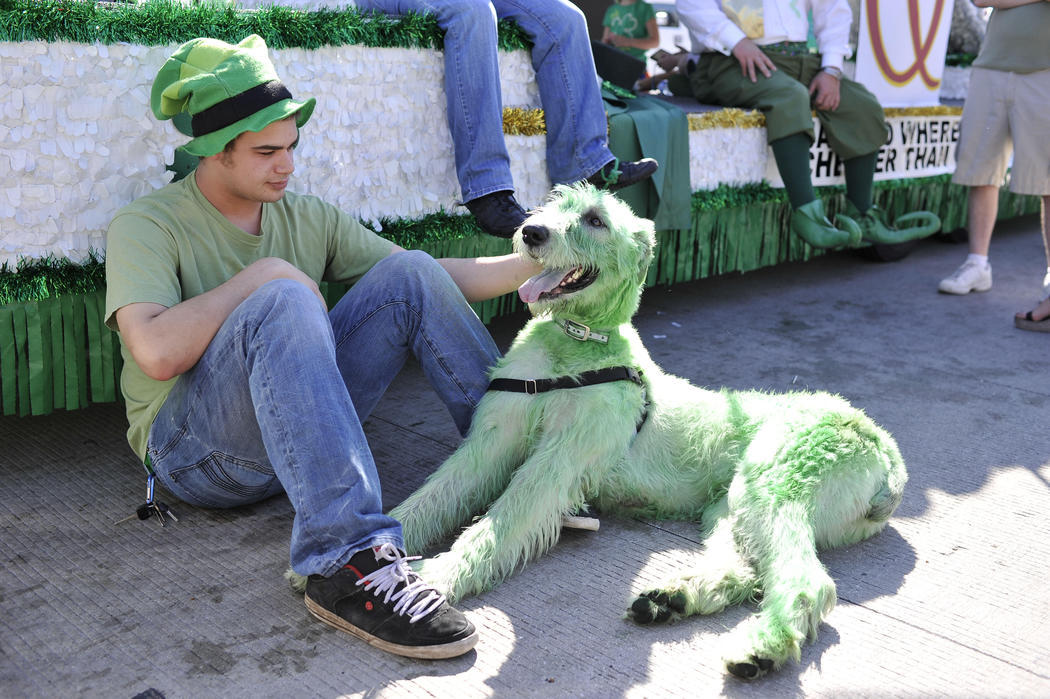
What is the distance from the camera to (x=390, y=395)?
12.0 feet

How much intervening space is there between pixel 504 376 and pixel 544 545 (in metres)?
0.45

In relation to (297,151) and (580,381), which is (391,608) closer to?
(580,381)

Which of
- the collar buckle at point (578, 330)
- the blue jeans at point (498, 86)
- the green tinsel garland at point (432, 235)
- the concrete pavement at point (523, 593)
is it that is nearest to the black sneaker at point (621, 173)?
the blue jeans at point (498, 86)

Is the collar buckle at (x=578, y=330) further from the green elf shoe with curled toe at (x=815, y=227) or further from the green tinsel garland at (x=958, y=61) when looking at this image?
the green tinsel garland at (x=958, y=61)

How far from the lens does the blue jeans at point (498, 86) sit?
3545mm

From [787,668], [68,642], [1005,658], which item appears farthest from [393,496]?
[1005,658]

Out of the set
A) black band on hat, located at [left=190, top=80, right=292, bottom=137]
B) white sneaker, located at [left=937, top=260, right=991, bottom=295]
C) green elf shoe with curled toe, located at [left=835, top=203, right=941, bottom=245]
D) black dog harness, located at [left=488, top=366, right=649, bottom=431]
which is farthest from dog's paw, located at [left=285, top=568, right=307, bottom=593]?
white sneaker, located at [left=937, top=260, right=991, bottom=295]

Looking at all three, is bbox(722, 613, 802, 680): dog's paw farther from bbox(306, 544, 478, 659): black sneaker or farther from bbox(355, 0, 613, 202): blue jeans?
bbox(355, 0, 613, 202): blue jeans

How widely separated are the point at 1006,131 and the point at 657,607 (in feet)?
13.7

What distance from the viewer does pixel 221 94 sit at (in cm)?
232

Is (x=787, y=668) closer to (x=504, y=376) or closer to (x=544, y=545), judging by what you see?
(x=544, y=545)

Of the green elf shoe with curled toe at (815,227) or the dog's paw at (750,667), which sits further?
the green elf shoe with curled toe at (815,227)

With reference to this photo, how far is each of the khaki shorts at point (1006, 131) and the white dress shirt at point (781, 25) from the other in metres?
0.76

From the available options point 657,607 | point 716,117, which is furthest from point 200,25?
point 716,117
